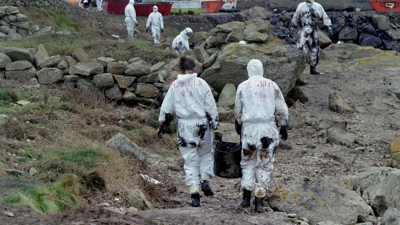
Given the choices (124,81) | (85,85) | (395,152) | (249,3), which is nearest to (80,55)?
(85,85)

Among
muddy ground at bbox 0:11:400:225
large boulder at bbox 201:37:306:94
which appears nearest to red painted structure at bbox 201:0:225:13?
muddy ground at bbox 0:11:400:225

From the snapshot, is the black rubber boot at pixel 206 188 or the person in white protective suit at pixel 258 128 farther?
the black rubber boot at pixel 206 188

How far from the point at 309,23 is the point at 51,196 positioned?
376 inches

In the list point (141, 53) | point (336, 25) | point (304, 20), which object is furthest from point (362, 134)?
point (336, 25)

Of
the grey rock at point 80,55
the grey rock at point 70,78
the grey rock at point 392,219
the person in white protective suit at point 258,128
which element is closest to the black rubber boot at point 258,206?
the person in white protective suit at point 258,128

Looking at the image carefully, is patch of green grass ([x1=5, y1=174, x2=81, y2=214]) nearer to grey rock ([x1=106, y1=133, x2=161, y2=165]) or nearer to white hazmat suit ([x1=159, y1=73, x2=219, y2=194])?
white hazmat suit ([x1=159, y1=73, x2=219, y2=194])

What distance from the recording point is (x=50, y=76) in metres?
10.5

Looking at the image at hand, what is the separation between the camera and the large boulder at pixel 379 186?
20.8 feet

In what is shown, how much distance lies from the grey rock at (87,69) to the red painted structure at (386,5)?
2988cm

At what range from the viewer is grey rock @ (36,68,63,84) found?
34.4 ft

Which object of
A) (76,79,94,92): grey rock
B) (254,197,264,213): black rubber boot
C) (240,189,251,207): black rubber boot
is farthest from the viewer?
(76,79,94,92): grey rock

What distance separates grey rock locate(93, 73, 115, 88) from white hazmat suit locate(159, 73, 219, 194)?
15.5 ft

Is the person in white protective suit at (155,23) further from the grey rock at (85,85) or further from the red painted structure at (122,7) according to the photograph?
the red painted structure at (122,7)

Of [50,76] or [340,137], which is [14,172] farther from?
[340,137]
